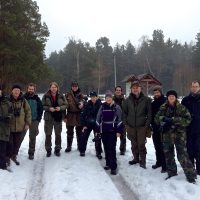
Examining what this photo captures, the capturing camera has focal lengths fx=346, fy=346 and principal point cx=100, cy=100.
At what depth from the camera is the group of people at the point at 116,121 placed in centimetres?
723

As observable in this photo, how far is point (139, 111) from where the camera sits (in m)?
8.25

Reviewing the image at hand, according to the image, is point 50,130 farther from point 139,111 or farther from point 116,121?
point 139,111

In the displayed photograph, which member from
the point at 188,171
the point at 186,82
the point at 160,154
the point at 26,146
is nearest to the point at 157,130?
the point at 160,154

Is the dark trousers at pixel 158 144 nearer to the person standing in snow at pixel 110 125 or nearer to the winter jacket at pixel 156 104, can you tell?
the winter jacket at pixel 156 104

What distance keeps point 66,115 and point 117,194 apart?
3729 millimetres

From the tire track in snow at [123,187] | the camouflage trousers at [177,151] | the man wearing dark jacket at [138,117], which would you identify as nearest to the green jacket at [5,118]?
the tire track in snow at [123,187]

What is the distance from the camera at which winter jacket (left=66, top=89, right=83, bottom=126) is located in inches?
384

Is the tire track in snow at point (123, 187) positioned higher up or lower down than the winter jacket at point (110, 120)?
lower down

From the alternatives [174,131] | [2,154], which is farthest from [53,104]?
[174,131]

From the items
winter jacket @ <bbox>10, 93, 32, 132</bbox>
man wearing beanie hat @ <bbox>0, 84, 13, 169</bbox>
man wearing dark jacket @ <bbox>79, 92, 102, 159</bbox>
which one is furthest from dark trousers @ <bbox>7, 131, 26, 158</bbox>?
man wearing dark jacket @ <bbox>79, 92, 102, 159</bbox>

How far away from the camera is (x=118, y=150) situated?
33.8 ft

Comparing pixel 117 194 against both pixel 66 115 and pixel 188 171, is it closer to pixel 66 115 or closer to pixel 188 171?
pixel 188 171

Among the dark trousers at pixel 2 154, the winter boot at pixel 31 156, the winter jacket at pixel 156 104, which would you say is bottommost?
the winter boot at pixel 31 156

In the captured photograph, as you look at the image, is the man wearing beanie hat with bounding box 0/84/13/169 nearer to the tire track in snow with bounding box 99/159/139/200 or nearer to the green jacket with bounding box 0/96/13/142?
the green jacket with bounding box 0/96/13/142
